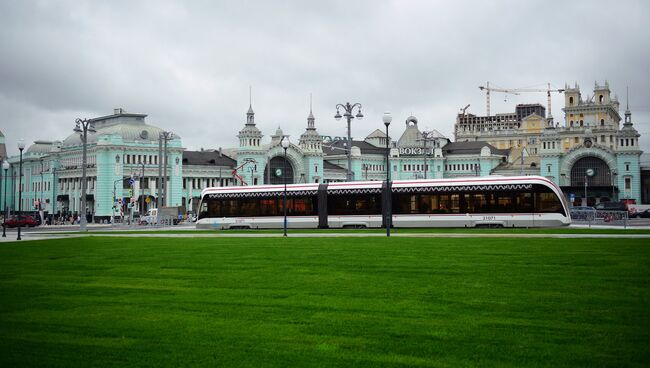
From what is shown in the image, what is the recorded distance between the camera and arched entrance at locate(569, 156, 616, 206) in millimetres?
133625

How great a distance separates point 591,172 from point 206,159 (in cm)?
8004

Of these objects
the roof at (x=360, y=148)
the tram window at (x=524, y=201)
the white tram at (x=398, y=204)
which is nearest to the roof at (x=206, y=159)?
the roof at (x=360, y=148)

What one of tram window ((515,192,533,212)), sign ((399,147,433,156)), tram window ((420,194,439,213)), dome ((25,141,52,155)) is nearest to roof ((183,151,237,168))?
dome ((25,141,52,155))

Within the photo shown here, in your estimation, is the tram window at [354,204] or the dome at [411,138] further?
the dome at [411,138]

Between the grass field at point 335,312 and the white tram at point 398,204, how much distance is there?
82.9 feet

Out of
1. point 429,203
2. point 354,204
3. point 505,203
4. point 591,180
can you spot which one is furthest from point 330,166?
point 505,203

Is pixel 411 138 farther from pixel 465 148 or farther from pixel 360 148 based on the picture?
pixel 360 148

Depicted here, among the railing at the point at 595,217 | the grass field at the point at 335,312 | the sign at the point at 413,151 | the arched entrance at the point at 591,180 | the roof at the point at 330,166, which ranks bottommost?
the grass field at the point at 335,312

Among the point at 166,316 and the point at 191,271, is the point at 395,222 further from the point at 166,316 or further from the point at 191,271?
the point at 166,316

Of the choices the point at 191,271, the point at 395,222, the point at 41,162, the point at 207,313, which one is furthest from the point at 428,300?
the point at 41,162

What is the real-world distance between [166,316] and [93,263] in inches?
426

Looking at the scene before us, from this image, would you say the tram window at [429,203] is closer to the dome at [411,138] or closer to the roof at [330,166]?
the roof at [330,166]

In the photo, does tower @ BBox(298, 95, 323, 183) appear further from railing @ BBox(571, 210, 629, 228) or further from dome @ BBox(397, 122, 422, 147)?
railing @ BBox(571, 210, 629, 228)

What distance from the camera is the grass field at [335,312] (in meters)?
9.50
